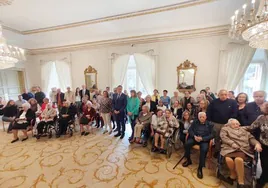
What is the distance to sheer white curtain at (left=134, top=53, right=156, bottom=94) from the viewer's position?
16.9 ft

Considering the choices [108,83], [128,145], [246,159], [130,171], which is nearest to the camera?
[246,159]

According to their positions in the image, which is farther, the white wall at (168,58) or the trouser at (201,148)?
the white wall at (168,58)

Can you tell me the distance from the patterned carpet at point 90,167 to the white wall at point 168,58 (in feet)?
9.22

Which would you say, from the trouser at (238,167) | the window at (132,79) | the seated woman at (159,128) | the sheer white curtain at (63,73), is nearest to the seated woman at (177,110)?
the seated woman at (159,128)

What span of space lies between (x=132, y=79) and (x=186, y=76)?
7.30 ft

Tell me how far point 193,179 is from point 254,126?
1.33 m

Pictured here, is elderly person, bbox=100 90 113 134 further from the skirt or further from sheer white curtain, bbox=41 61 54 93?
sheer white curtain, bbox=41 61 54 93

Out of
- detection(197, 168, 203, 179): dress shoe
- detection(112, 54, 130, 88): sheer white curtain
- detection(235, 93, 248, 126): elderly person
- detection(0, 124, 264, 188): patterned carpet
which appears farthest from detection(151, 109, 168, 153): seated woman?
detection(112, 54, 130, 88): sheer white curtain

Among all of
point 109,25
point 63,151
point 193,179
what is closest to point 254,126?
point 193,179

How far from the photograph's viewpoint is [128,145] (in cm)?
339

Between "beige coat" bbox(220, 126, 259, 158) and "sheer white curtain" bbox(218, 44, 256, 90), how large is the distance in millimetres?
2642

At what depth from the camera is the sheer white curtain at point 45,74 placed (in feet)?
22.1

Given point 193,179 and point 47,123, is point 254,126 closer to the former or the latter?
point 193,179

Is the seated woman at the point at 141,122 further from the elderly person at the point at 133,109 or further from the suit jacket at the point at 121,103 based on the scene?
the suit jacket at the point at 121,103
